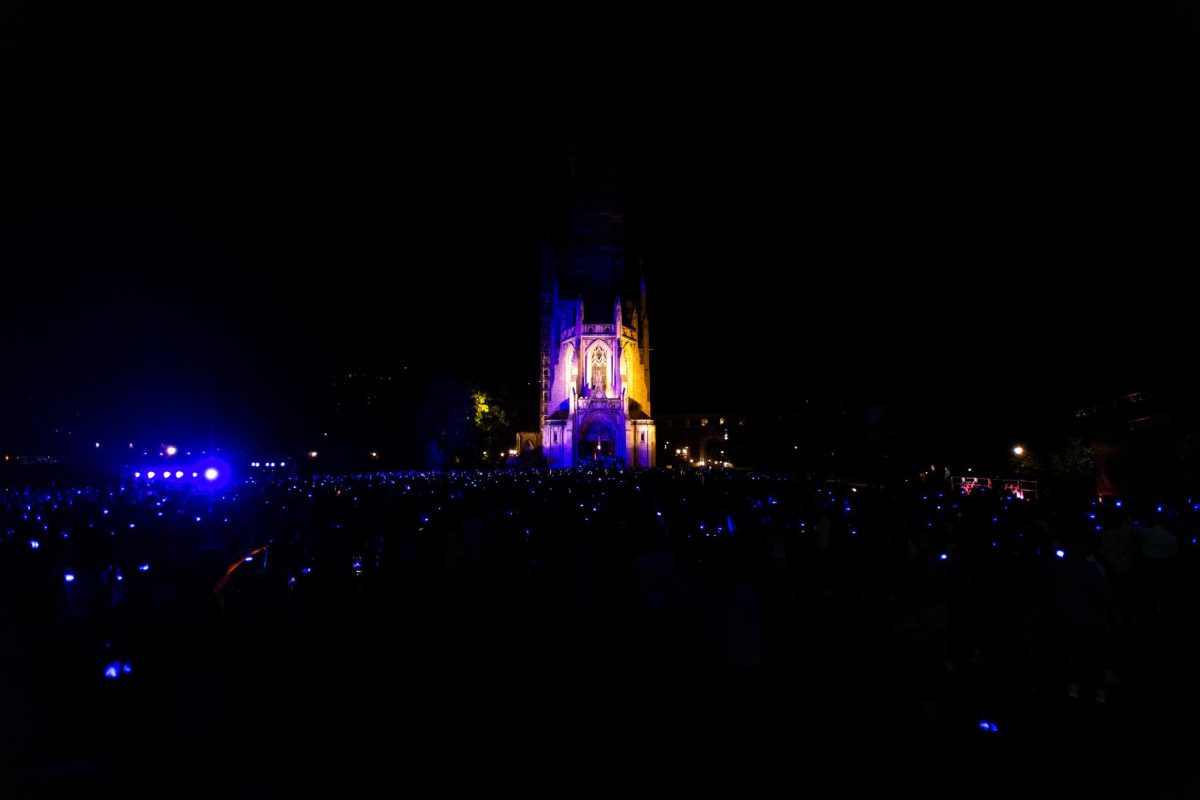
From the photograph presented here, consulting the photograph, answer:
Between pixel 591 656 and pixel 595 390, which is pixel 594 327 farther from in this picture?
pixel 591 656

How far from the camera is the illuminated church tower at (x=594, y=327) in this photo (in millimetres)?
55875

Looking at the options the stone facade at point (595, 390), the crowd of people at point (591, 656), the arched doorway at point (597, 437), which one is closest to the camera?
the crowd of people at point (591, 656)

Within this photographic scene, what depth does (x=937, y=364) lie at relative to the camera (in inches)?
1358

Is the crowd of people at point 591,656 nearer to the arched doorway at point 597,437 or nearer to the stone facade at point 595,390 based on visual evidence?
the stone facade at point 595,390

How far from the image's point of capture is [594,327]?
58750mm

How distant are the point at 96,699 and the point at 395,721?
305cm

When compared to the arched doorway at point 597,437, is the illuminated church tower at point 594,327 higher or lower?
higher

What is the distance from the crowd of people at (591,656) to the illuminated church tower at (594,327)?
143 ft

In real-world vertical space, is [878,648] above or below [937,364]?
below

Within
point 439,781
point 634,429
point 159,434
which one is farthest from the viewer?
point 634,429

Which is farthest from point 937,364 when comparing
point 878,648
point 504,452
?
point 504,452

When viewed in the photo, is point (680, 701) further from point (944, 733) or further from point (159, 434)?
point (159, 434)

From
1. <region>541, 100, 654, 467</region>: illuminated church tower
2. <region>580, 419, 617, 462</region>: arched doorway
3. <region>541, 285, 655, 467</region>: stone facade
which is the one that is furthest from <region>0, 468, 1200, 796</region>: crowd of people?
<region>580, 419, 617, 462</region>: arched doorway

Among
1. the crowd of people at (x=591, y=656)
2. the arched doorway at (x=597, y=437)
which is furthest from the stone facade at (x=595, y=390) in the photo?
the crowd of people at (x=591, y=656)
